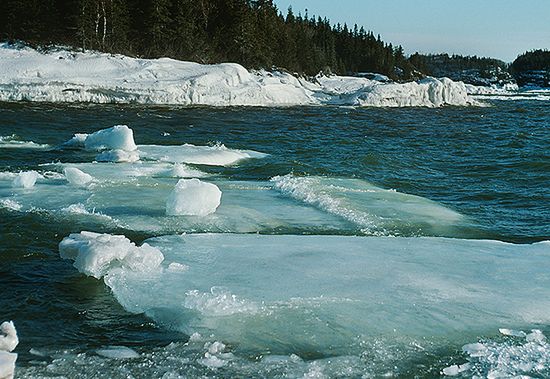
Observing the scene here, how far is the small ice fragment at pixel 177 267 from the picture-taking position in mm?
6168

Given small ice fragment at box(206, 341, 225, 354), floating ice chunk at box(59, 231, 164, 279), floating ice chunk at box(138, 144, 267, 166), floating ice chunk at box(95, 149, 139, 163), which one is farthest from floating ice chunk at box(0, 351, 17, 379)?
floating ice chunk at box(138, 144, 267, 166)

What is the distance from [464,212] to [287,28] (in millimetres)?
56982

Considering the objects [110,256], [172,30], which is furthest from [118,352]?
[172,30]

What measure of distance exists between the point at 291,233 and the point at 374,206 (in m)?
2.23

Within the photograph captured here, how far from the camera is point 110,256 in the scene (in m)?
6.12

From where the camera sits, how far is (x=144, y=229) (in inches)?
316

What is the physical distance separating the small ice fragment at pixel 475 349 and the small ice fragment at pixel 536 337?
38 cm

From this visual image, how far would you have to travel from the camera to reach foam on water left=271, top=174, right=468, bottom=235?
8805mm

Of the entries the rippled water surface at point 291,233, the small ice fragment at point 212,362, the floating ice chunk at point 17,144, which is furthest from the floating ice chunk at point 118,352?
the floating ice chunk at point 17,144

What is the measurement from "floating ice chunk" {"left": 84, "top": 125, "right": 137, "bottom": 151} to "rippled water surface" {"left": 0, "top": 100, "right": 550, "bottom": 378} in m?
0.62

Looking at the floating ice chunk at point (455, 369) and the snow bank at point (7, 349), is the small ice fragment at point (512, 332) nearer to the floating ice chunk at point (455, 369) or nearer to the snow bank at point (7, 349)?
the floating ice chunk at point (455, 369)

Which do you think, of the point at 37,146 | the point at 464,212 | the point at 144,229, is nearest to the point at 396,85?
the point at 37,146

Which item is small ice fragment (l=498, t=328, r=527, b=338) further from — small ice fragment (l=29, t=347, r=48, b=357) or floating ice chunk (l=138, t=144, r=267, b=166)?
floating ice chunk (l=138, t=144, r=267, b=166)

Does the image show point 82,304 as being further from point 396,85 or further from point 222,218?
point 396,85
